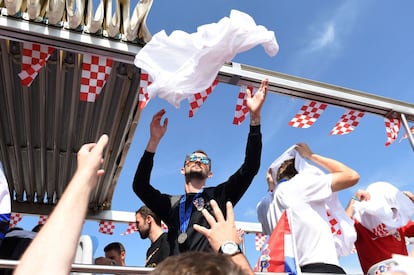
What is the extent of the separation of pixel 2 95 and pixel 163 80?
1737 mm

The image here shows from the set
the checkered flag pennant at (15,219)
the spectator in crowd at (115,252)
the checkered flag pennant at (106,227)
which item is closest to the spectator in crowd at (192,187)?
the spectator in crowd at (115,252)

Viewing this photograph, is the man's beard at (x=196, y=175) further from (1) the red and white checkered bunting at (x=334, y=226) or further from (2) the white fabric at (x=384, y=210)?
(2) the white fabric at (x=384, y=210)

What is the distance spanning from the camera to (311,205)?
249cm

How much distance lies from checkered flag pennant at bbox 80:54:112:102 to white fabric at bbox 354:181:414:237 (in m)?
2.19

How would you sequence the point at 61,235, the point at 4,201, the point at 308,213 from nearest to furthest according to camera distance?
the point at 61,235
the point at 4,201
the point at 308,213

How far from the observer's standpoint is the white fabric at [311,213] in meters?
2.29

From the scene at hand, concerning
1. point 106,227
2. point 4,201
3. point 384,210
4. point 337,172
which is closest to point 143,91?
point 4,201

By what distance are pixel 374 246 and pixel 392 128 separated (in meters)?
0.97

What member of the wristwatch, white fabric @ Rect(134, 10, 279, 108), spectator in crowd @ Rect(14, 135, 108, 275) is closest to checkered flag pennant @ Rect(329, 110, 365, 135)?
white fabric @ Rect(134, 10, 279, 108)

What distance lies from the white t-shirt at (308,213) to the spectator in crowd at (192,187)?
0.26m

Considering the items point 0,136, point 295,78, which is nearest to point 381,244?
point 295,78

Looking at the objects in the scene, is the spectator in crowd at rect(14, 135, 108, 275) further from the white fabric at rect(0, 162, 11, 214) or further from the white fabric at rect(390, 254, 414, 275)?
the white fabric at rect(0, 162, 11, 214)

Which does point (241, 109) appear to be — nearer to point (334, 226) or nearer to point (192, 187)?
point (192, 187)

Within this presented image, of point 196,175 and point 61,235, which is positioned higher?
point 196,175
